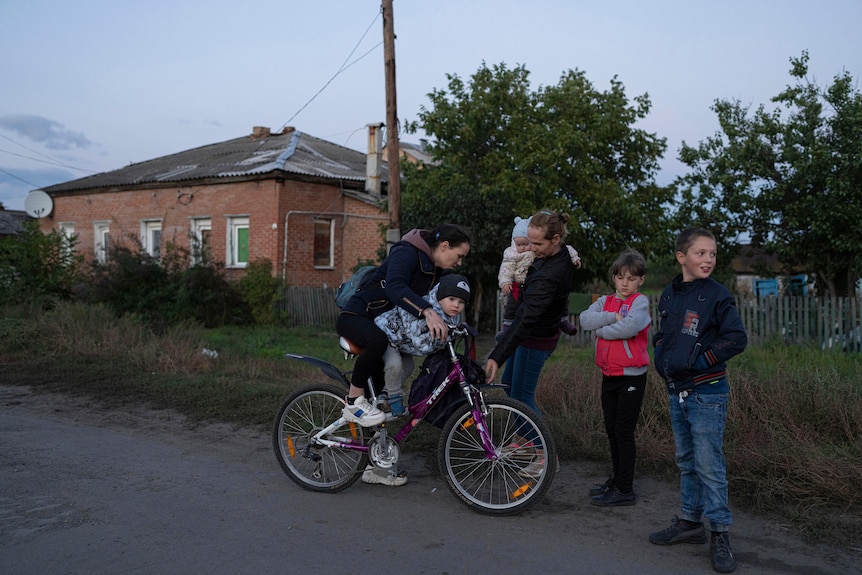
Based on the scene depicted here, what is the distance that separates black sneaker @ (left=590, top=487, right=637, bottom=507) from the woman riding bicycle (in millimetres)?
1536

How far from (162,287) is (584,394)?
588 inches

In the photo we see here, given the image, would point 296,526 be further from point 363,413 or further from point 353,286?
point 353,286

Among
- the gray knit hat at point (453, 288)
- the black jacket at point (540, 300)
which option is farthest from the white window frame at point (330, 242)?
the gray knit hat at point (453, 288)

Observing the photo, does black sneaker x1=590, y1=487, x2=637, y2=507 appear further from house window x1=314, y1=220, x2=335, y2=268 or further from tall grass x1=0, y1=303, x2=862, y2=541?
house window x1=314, y1=220, x2=335, y2=268

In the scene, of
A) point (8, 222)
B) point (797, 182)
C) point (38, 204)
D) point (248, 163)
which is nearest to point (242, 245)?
point (248, 163)

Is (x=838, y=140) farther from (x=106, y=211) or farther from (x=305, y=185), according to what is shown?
(x=106, y=211)

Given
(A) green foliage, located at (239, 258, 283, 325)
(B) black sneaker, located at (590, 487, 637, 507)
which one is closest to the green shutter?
(A) green foliage, located at (239, 258, 283, 325)

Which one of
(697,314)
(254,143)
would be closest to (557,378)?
(697,314)

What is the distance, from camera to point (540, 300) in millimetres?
4926

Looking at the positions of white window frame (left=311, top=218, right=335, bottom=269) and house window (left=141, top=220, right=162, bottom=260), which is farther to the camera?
house window (left=141, top=220, right=162, bottom=260)

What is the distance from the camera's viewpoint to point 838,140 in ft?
46.9

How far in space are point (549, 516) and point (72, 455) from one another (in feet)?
12.9

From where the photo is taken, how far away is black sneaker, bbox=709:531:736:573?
12.1 ft

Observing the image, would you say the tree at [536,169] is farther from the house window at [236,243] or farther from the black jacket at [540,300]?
the black jacket at [540,300]
